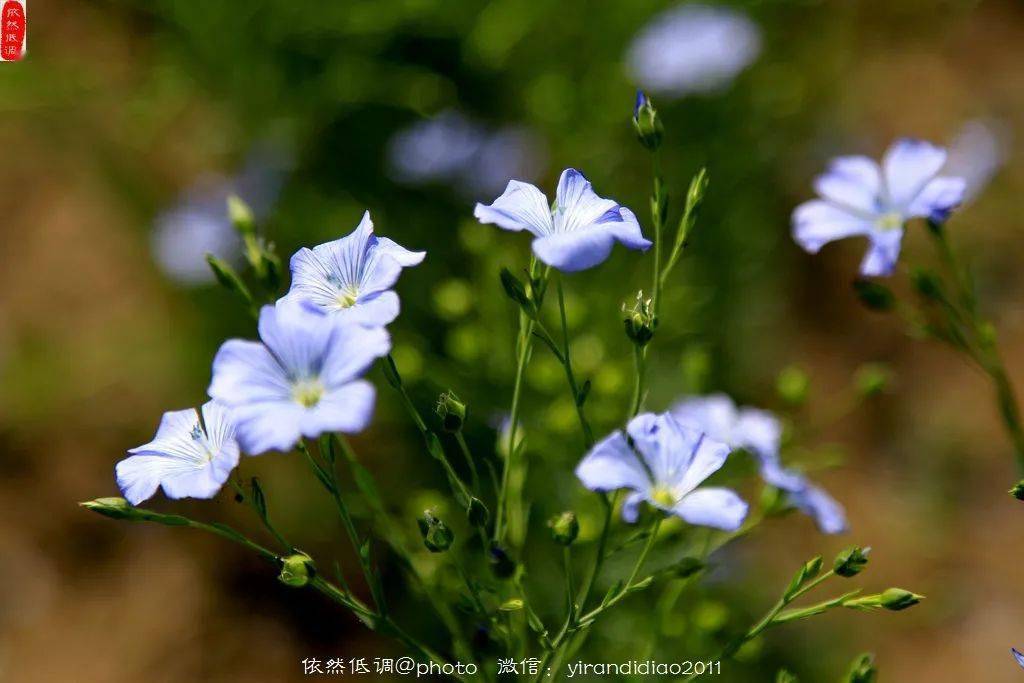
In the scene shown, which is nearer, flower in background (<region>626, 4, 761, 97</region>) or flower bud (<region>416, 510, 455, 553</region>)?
flower bud (<region>416, 510, 455, 553</region>)

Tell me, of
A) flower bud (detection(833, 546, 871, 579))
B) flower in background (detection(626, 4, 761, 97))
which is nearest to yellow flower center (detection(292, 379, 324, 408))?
flower bud (detection(833, 546, 871, 579))

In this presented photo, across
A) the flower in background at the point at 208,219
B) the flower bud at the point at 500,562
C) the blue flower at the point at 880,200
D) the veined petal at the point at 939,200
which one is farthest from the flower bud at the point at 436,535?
the flower in background at the point at 208,219

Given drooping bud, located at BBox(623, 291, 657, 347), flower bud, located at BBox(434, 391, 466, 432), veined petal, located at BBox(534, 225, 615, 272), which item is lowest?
flower bud, located at BBox(434, 391, 466, 432)

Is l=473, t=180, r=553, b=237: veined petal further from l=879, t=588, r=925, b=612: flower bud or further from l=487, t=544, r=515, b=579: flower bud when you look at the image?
l=879, t=588, r=925, b=612: flower bud

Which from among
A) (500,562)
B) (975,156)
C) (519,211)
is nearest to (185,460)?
(500,562)

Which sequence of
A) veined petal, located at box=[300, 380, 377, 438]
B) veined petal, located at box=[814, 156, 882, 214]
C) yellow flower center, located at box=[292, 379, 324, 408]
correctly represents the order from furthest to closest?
veined petal, located at box=[814, 156, 882, 214], yellow flower center, located at box=[292, 379, 324, 408], veined petal, located at box=[300, 380, 377, 438]

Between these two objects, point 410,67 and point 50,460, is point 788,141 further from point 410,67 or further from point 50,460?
point 50,460

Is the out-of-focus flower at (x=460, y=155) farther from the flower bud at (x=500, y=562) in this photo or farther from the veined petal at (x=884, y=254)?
the flower bud at (x=500, y=562)

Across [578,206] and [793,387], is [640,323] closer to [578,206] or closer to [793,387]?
[578,206]
